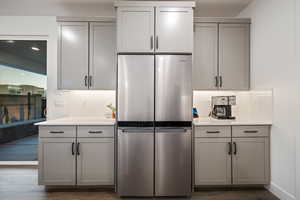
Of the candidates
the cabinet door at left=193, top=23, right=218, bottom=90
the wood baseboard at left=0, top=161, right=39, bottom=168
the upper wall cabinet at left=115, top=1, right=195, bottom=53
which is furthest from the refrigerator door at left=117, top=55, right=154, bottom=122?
the wood baseboard at left=0, top=161, right=39, bottom=168

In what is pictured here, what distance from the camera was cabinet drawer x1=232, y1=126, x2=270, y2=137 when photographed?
2.73 meters

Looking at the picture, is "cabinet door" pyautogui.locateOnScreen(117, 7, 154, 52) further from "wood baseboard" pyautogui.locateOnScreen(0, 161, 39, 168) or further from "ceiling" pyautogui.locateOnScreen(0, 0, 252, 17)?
"wood baseboard" pyautogui.locateOnScreen(0, 161, 39, 168)

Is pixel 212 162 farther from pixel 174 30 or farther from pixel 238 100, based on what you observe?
pixel 174 30

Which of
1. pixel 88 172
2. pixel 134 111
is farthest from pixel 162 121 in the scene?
pixel 88 172

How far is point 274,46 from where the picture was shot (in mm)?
2596

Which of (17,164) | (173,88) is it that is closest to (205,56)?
(173,88)

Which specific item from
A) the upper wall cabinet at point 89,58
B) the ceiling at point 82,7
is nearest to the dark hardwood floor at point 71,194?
the upper wall cabinet at point 89,58

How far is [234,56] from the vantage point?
3.12 meters

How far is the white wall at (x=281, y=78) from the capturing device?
90.0 inches

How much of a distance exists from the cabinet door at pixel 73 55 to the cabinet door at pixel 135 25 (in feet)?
2.32

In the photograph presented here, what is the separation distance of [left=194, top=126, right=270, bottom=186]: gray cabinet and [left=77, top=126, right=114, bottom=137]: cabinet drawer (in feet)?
3.83

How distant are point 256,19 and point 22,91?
162 inches

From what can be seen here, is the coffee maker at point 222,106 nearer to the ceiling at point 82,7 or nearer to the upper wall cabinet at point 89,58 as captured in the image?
the ceiling at point 82,7

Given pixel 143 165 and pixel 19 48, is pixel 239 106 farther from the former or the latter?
pixel 19 48
